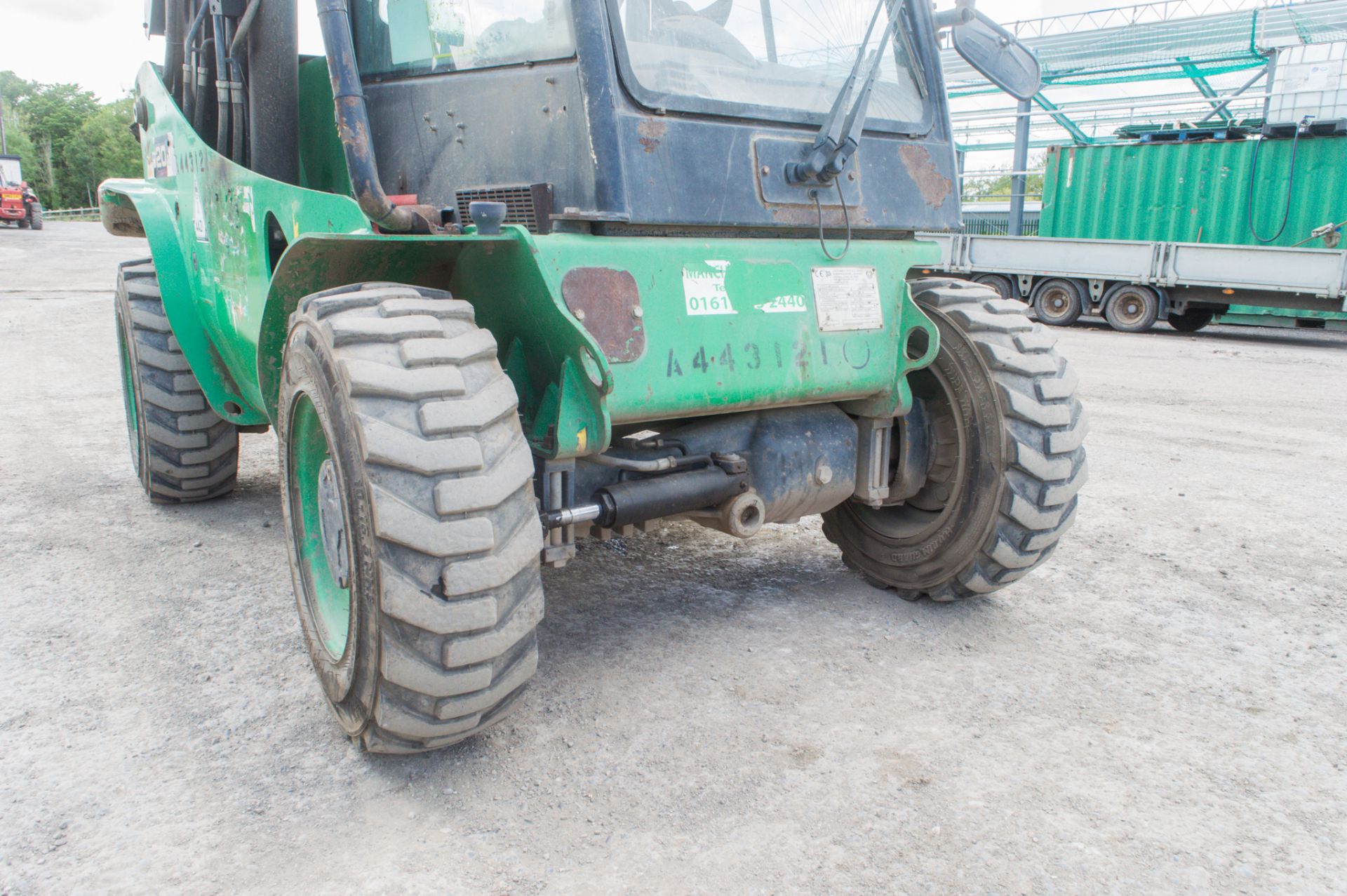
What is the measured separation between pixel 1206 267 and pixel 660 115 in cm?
1430

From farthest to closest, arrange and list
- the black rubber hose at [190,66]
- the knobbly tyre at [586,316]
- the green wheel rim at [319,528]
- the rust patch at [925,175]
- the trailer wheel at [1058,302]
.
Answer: the trailer wheel at [1058,302] < the black rubber hose at [190,66] < the rust patch at [925,175] < the green wheel rim at [319,528] < the knobbly tyre at [586,316]

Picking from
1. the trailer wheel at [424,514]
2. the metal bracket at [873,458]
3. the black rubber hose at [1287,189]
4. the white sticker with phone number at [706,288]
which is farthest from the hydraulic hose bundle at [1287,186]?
the trailer wheel at [424,514]

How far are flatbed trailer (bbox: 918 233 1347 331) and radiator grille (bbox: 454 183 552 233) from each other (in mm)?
11473

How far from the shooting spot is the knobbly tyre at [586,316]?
252cm

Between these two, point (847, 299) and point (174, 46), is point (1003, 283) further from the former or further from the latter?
point (847, 299)

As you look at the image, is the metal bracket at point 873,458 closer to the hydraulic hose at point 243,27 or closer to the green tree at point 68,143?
the hydraulic hose at point 243,27

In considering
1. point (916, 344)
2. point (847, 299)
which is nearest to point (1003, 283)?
point (916, 344)

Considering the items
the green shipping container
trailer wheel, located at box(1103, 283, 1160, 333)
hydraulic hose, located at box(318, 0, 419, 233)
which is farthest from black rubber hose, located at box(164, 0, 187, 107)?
the green shipping container

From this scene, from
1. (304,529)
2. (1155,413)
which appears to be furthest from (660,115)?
(1155,413)

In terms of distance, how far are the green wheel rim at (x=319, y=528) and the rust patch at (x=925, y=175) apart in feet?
7.15

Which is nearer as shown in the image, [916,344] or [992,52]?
[992,52]

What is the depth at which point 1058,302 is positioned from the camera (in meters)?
16.8

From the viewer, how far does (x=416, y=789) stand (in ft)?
8.80

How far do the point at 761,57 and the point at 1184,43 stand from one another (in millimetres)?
22226
